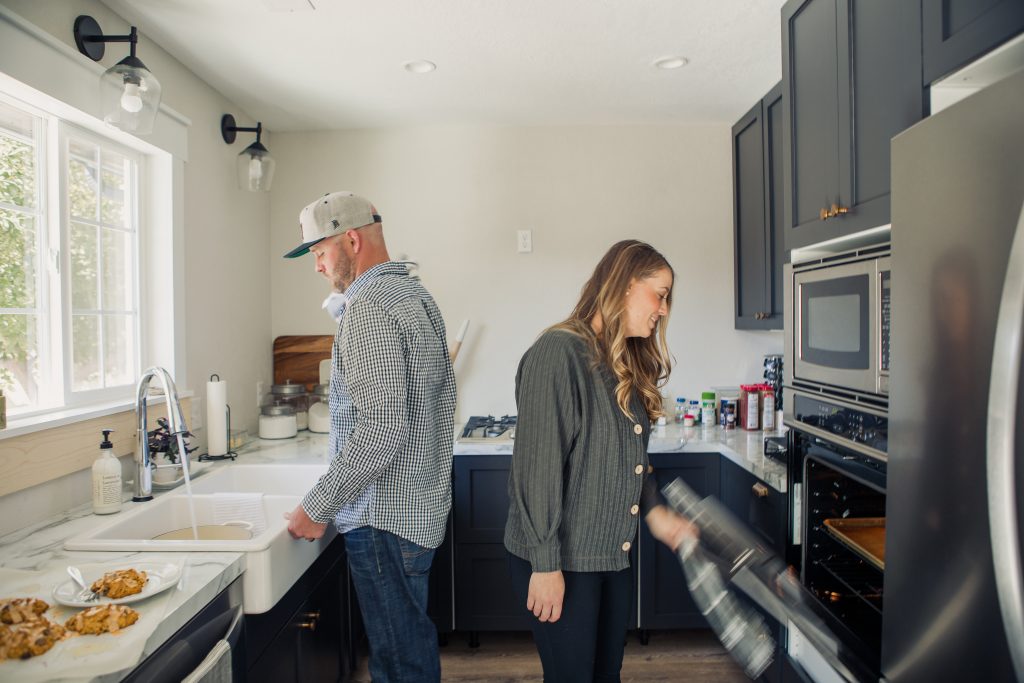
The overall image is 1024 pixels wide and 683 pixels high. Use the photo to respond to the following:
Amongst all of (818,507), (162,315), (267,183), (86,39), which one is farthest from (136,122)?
(818,507)

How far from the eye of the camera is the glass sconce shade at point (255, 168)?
8.67 ft

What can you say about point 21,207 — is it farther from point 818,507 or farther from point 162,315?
point 818,507

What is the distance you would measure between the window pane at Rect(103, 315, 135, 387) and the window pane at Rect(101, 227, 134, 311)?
0.05m

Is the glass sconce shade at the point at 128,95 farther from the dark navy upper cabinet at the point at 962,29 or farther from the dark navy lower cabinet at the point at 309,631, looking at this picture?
the dark navy upper cabinet at the point at 962,29

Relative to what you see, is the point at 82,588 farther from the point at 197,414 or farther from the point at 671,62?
the point at 671,62

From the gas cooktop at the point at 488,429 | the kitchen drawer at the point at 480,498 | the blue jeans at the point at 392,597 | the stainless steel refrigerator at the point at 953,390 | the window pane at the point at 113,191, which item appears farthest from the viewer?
the gas cooktop at the point at 488,429

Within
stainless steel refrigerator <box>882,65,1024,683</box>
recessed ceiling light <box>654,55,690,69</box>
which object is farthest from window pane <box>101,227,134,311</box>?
stainless steel refrigerator <box>882,65,1024,683</box>

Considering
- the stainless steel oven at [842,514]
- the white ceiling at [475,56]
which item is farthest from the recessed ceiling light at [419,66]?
the stainless steel oven at [842,514]

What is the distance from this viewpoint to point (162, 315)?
2.29m

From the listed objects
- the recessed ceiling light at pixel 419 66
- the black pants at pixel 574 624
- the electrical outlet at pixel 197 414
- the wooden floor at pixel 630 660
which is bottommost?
the wooden floor at pixel 630 660

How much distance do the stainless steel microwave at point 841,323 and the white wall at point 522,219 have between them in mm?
1386

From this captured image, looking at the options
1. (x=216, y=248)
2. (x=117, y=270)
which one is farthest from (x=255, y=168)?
(x=117, y=270)

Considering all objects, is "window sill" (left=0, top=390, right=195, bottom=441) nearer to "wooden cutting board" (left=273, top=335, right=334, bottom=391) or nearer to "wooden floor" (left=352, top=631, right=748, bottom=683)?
"wooden cutting board" (left=273, top=335, right=334, bottom=391)

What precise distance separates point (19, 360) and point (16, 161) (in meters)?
0.53
